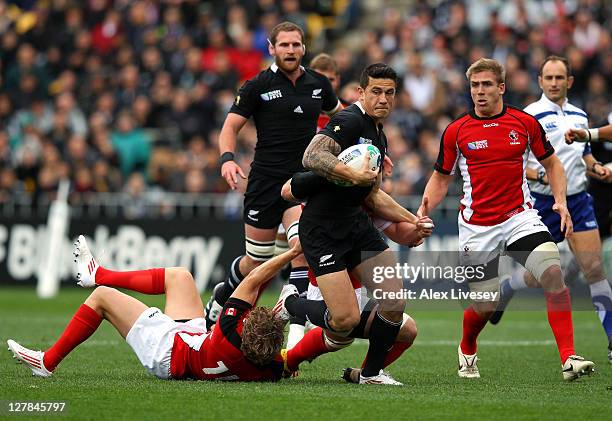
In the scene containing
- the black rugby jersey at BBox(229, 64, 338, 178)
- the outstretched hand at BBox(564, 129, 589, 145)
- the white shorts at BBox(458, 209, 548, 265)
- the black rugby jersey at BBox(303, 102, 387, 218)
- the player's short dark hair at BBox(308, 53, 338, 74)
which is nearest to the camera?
the black rugby jersey at BBox(303, 102, 387, 218)

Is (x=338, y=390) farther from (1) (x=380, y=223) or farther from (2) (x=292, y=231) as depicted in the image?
(2) (x=292, y=231)

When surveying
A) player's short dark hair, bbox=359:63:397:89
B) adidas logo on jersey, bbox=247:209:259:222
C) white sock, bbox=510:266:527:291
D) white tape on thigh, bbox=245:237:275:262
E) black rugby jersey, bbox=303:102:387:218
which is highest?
player's short dark hair, bbox=359:63:397:89

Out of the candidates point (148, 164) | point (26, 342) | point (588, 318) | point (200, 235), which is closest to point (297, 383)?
point (26, 342)

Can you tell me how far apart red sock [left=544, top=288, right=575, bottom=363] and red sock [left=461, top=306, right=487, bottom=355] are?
709 mm

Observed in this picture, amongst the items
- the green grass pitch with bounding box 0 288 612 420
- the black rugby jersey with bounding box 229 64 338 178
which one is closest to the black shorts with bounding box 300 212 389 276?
the green grass pitch with bounding box 0 288 612 420

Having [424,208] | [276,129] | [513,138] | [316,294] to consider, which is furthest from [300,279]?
[513,138]

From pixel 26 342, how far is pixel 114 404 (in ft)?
14.5

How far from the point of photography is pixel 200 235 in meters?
19.7

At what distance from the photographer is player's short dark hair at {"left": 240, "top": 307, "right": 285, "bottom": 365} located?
8289mm

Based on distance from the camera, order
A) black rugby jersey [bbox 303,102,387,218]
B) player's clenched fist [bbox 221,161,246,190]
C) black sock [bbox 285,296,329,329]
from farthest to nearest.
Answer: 1. player's clenched fist [bbox 221,161,246,190]
2. black sock [bbox 285,296,329,329]
3. black rugby jersey [bbox 303,102,387,218]

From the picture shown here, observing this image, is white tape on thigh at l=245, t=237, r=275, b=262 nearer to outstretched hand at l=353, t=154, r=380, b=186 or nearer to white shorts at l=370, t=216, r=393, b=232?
white shorts at l=370, t=216, r=393, b=232

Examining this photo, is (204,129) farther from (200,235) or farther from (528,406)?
(528,406)

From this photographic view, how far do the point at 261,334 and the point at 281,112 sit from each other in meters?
3.31

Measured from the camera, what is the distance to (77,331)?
8844mm
